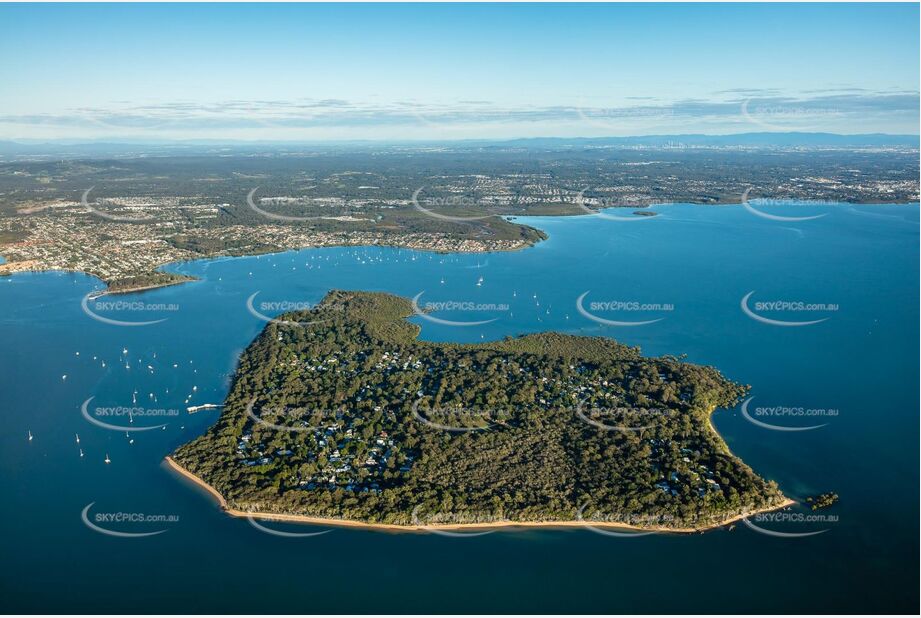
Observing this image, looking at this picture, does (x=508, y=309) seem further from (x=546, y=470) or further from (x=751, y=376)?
(x=546, y=470)

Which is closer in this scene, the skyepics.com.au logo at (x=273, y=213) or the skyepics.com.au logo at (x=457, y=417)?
the skyepics.com.au logo at (x=457, y=417)

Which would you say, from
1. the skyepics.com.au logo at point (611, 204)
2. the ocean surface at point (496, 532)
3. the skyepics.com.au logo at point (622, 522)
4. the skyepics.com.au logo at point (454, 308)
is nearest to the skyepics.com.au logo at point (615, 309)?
the ocean surface at point (496, 532)

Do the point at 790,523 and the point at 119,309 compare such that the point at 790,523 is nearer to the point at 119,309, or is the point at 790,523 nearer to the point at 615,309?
the point at 615,309

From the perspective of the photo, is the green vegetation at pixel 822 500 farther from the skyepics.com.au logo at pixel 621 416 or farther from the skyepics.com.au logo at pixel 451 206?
the skyepics.com.au logo at pixel 451 206

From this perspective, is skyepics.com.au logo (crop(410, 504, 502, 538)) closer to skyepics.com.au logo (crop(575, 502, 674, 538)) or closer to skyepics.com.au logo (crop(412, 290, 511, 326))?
skyepics.com.au logo (crop(575, 502, 674, 538))

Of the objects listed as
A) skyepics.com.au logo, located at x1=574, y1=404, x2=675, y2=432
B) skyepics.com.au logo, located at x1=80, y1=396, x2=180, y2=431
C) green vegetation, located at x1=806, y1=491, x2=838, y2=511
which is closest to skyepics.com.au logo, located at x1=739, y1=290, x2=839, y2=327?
skyepics.com.au logo, located at x1=574, y1=404, x2=675, y2=432

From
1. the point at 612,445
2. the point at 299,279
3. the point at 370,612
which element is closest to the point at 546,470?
the point at 612,445
